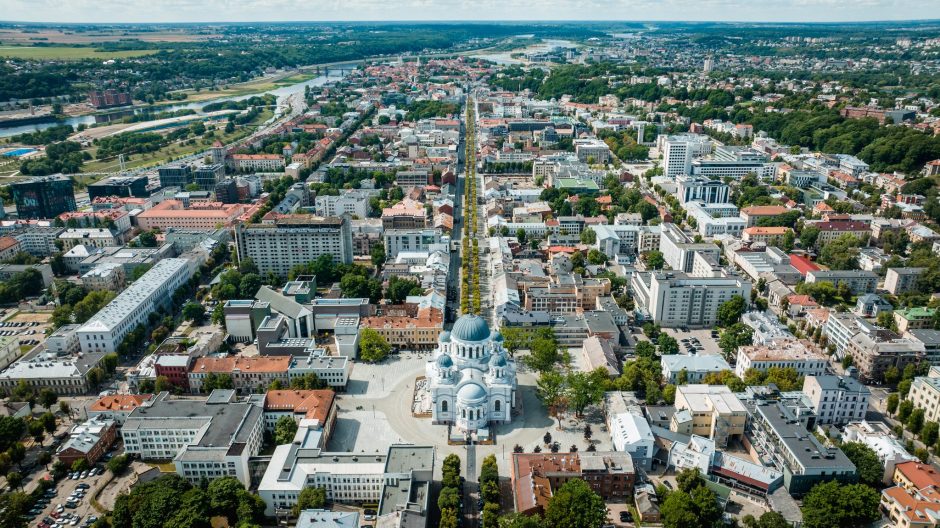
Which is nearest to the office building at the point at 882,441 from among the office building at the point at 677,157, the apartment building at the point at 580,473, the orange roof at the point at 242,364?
the apartment building at the point at 580,473

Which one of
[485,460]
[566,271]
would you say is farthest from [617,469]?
[566,271]

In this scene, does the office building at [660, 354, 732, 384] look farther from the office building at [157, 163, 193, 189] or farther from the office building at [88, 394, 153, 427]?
the office building at [157, 163, 193, 189]

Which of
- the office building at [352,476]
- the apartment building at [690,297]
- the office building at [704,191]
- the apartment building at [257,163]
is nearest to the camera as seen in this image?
the office building at [352,476]

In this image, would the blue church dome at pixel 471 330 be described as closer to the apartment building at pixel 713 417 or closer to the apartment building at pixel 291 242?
the apartment building at pixel 713 417

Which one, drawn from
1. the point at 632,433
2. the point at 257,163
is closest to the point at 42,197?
the point at 257,163

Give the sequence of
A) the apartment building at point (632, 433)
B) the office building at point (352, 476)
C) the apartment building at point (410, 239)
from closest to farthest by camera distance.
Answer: the office building at point (352, 476)
the apartment building at point (632, 433)
the apartment building at point (410, 239)

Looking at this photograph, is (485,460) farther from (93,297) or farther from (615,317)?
(93,297)
